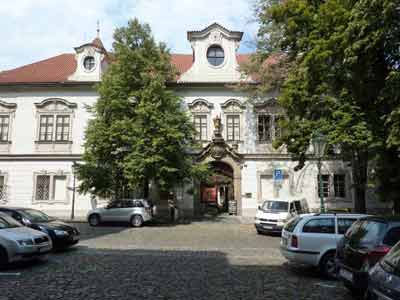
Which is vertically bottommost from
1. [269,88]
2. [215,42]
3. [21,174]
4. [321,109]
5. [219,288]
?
[219,288]

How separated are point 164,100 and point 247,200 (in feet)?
31.3

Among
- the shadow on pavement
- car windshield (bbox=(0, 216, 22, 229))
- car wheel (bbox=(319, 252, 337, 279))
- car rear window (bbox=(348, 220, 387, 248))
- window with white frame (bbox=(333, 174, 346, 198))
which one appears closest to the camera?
car rear window (bbox=(348, 220, 387, 248))

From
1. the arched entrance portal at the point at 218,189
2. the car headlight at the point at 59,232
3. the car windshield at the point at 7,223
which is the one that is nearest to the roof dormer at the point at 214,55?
the arched entrance portal at the point at 218,189

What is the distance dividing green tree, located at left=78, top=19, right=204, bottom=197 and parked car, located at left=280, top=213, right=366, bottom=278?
42.4 feet

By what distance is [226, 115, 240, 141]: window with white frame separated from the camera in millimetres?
25962

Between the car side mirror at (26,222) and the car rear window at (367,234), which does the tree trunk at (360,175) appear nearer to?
the car rear window at (367,234)

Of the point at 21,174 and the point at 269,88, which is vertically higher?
the point at 269,88

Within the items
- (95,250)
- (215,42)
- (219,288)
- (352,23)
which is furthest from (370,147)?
(215,42)

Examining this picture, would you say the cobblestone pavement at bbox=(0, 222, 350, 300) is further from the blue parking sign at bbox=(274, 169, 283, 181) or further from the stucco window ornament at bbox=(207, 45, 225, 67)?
the stucco window ornament at bbox=(207, 45, 225, 67)

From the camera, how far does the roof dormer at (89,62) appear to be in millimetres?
26891

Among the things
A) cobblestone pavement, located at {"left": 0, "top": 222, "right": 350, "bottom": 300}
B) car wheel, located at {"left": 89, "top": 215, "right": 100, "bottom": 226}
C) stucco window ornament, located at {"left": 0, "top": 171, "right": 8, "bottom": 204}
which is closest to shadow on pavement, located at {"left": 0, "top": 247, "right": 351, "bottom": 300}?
cobblestone pavement, located at {"left": 0, "top": 222, "right": 350, "bottom": 300}

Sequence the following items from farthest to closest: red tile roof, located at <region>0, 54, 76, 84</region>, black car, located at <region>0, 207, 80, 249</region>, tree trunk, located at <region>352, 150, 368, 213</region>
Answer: red tile roof, located at <region>0, 54, 76, 84</region> < tree trunk, located at <region>352, 150, 368, 213</region> < black car, located at <region>0, 207, 80, 249</region>

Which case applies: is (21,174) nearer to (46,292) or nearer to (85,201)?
(85,201)

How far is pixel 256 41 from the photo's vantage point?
22.9m
